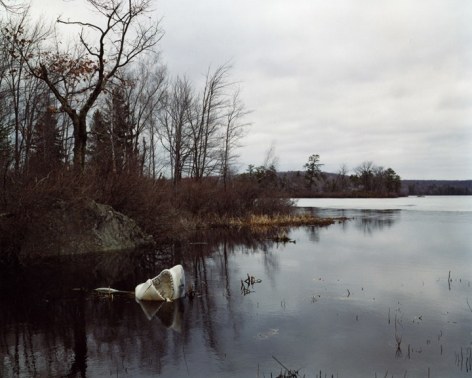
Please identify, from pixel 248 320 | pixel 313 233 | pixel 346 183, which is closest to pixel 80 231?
pixel 248 320

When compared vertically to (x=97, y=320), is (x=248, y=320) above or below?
below

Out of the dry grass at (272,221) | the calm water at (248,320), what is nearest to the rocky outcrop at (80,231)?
the calm water at (248,320)

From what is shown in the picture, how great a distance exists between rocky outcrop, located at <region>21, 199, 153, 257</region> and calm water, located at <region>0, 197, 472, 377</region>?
1003 millimetres

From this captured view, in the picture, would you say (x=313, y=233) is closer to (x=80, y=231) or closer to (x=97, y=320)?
(x=80, y=231)

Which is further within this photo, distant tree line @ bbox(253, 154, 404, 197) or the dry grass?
distant tree line @ bbox(253, 154, 404, 197)

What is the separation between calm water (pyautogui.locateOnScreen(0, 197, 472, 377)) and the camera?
20.1 ft

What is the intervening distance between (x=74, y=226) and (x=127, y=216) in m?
→ 3.08

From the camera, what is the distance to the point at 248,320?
828 cm

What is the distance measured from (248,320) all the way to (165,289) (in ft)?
8.35

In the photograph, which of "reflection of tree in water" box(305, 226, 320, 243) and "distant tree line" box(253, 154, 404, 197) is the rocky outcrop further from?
"distant tree line" box(253, 154, 404, 197)

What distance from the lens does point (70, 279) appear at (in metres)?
12.1

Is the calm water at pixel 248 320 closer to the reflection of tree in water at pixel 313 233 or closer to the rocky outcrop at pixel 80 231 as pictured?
the rocky outcrop at pixel 80 231

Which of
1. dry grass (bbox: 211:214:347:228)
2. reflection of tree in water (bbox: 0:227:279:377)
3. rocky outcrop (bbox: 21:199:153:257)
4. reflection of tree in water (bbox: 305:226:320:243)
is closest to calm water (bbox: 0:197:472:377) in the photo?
reflection of tree in water (bbox: 0:227:279:377)

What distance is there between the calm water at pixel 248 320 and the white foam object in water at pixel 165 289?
27cm
